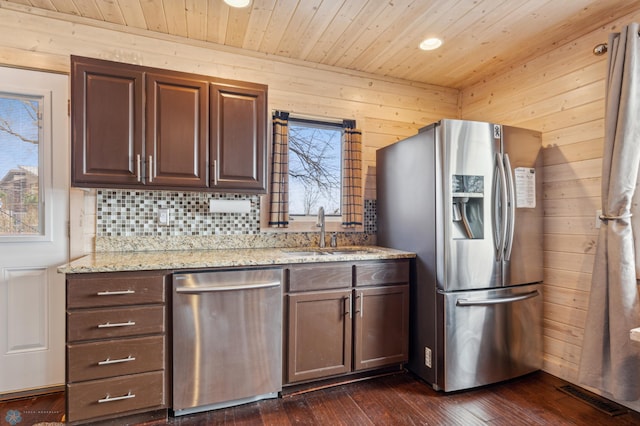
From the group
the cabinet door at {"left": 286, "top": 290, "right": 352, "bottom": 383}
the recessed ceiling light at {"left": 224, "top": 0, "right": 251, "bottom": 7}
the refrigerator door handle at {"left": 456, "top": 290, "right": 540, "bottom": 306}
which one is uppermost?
the recessed ceiling light at {"left": 224, "top": 0, "right": 251, "bottom": 7}

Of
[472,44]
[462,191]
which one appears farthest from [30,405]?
[472,44]

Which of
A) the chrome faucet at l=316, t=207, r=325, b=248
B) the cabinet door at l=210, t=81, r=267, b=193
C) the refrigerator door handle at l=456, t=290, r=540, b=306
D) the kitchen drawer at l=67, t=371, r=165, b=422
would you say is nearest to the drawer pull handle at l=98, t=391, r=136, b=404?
the kitchen drawer at l=67, t=371, r=165, b=422

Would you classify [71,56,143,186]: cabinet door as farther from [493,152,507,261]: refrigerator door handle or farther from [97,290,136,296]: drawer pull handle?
[493,152,507,261]: refrigerator door handle

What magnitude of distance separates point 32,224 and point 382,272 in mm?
2405

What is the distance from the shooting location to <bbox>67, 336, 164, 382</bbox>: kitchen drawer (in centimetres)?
175

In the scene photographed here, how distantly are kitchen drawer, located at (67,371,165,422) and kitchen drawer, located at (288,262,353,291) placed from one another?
939 mm

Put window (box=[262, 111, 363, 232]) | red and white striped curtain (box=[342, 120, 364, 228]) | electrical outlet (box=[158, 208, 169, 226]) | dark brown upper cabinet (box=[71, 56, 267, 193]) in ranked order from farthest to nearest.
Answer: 1. red and white striped curtain (box=[342, 120, 364, 228])
2. window (box=[262, 111, 363, 232])
3. electrical outlet (box=[158, 208, 169, 226])
4. dark brown upper cabinet (box=[71, 56, 267, 193])

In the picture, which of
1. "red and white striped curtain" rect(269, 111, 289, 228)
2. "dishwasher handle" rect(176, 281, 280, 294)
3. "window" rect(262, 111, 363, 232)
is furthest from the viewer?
"window" rect(262, 111, 363, 232)

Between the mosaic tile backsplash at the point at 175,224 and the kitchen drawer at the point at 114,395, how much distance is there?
0.92m

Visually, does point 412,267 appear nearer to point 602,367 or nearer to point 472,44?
point 602,367

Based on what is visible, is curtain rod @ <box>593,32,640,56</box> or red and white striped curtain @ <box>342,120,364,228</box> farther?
red and white striped curtain @ <box>342,120,364,228</box>

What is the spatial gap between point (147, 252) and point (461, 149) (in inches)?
92.5

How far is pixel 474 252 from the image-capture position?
2309mm

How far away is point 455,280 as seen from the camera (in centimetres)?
226
